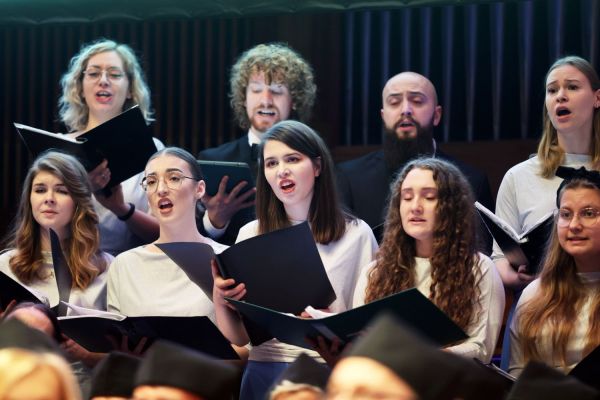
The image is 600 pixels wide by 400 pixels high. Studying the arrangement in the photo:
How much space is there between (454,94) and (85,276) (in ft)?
8.00

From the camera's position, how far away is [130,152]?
4.54 metres

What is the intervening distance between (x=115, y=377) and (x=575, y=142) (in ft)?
7.10

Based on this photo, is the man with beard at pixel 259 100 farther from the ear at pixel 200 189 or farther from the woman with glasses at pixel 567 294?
the woman with glasses at pixel 567 294

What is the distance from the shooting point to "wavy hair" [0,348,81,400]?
246 cm

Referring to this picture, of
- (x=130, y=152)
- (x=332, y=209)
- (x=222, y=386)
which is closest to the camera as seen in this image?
(x=222, y=386)

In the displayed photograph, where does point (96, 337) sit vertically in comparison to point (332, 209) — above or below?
below

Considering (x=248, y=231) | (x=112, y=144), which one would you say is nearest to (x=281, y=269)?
(x=248, y=231)

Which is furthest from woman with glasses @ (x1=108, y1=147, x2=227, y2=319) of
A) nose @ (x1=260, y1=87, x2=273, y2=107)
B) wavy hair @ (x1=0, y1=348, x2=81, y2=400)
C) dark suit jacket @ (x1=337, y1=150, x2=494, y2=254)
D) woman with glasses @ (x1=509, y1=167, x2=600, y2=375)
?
wavy hair @ (x1=0, y1=348, x2=81, y2=400)

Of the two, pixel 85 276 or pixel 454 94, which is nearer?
pixel 85 276

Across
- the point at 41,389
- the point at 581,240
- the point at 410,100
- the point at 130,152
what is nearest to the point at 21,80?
the point at 130,152

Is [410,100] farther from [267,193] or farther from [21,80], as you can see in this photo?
[21,80]

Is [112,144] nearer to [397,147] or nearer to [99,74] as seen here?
[99,74]

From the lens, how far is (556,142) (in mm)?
4539

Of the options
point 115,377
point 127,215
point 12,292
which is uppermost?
point 127,215
